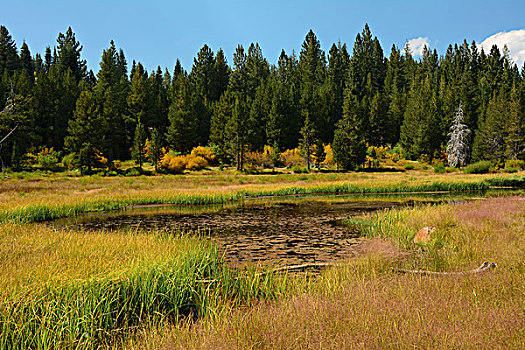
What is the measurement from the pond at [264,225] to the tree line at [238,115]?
1280 inches

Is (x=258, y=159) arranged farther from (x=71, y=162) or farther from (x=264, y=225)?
(x=264, y=225)

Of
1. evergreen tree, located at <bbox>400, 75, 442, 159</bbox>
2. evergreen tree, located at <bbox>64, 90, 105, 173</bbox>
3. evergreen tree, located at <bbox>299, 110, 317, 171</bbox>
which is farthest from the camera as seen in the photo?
evergreen tree, located at <bbox>400, 75, 442, 159</bbox>

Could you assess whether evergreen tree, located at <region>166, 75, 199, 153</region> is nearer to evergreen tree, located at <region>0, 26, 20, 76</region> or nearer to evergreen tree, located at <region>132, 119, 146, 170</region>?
evergreen tree, located at <region>132, 119, 146, 170</region>

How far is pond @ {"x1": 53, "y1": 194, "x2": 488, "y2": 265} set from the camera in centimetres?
1297

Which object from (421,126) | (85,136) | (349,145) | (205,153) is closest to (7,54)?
(85,136)

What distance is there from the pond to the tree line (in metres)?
32.5

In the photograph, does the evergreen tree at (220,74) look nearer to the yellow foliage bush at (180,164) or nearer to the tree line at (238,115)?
the tree line at (238,115)

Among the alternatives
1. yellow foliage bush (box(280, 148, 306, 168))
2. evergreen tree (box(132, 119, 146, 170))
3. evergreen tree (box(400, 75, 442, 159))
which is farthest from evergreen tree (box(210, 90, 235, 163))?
evergreen tree (box(400, 75, 442, 159))

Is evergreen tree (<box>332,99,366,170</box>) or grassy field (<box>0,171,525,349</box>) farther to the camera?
evergreen tree (<box>332,99,366,170</box>)

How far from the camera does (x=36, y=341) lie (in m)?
5.40

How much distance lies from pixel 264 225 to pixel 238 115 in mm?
42415

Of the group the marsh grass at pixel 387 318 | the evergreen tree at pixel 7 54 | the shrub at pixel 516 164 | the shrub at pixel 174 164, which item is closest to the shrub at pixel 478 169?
the shrub at pixel 516 164

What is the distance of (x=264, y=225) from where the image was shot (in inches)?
762

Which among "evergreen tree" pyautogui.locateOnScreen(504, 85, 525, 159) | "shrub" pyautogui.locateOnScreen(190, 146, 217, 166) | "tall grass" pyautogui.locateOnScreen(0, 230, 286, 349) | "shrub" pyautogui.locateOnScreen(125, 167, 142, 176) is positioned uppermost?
"evergreen tree" pyautogui.locateOnScreen(504, 85, 525, 159)
